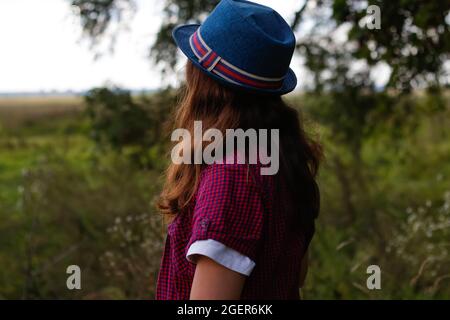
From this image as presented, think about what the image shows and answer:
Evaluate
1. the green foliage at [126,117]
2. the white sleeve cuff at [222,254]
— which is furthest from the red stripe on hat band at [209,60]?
the green foliage at [126,117]

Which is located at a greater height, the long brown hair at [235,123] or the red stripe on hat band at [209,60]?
the red stripe on hat band at [209,60]

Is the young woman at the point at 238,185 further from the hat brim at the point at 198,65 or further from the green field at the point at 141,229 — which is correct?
the green field at the point at 141,229

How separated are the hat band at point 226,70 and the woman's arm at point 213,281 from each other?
18.1 inches

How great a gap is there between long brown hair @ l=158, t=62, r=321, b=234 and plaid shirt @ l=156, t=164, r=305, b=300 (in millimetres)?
55

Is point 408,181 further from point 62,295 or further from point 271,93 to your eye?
point 271,93

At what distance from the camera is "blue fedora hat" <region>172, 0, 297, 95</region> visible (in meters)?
1.55

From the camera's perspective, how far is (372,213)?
5387 mm

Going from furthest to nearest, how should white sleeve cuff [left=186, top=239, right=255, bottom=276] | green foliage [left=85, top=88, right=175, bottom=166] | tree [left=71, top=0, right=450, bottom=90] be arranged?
green foliage [left=85, top=88, right=175, bottom=166] → tree [left=71, top=0, right=450, bottom=90] → white sleeve cuff [left=186, top=239, right=255, bottom=276]

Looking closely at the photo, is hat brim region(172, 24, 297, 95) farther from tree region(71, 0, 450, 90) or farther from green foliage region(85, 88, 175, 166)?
green foliage region(85, 88, 175, 166)

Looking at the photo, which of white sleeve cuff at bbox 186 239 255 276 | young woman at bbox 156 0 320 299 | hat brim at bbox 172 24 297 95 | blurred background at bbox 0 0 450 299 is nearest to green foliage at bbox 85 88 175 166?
blurred background at bbox 0 0 450 299

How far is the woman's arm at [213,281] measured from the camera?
1.38 metres
